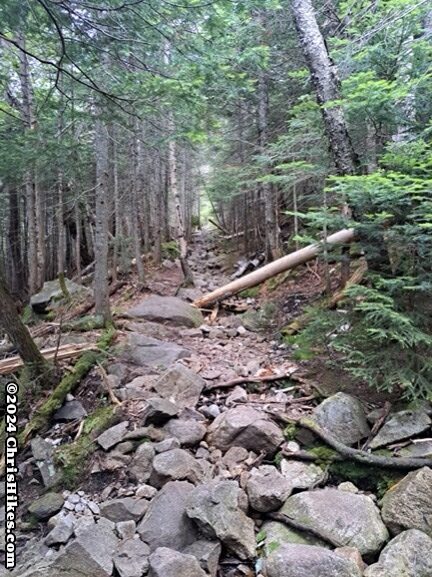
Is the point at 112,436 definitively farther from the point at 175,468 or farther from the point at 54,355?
the point at 54,355

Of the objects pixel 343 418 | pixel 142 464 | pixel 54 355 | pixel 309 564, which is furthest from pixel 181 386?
pixel 309 564

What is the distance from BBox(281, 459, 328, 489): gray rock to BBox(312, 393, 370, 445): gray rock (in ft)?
1.40

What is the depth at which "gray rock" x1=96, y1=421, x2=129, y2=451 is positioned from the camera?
15.3ft

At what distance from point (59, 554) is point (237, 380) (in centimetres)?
288

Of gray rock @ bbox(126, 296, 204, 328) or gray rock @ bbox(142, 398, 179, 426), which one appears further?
gray rock @ bbox(126, 296, 204, 328)

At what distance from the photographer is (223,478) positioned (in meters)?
4.09

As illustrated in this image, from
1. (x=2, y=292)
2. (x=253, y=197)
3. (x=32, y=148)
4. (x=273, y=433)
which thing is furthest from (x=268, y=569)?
(x=253, y=197)

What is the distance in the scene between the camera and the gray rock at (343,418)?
14.3ft

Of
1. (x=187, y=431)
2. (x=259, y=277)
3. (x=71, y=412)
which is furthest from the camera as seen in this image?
(x=259, y=277)

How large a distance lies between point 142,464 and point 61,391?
208 cm

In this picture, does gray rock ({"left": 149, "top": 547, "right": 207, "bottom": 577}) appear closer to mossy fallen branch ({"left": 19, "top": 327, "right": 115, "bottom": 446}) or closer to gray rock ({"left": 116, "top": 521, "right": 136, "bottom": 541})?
gray rock ({"left": 116, "top": 521, "right": 136, "bottom": 541})

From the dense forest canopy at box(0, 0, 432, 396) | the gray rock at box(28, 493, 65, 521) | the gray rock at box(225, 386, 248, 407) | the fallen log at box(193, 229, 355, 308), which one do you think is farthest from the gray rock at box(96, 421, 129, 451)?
the fallen log at box(193, 229, 355, 308)

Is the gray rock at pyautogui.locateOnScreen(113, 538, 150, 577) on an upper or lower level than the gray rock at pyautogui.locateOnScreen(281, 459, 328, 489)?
lower

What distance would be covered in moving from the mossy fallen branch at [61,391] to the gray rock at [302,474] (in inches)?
126
